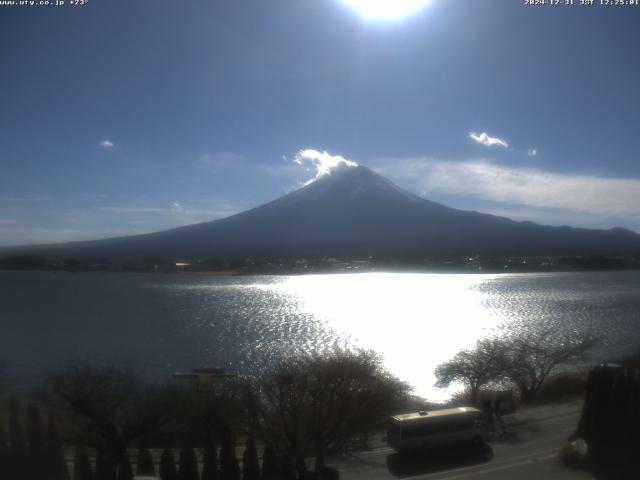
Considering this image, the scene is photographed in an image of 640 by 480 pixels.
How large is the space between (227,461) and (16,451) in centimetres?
131

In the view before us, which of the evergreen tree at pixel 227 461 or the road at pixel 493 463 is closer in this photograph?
the evergreen tree at pixel 227 461

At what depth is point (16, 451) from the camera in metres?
3.67

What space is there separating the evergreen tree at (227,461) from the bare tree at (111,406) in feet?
2.08

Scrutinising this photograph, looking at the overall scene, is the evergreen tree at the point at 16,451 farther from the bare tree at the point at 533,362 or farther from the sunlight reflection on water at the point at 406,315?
the bare tree at the point at 533,362

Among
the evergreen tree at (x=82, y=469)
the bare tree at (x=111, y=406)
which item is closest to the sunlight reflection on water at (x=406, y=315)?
the bare tree at (x=111, y=406)

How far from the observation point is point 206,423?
4.45 m

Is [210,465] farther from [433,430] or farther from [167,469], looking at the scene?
[433,430]

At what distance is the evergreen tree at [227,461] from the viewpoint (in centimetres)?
371

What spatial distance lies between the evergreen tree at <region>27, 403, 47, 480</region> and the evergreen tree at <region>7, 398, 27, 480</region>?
4cm

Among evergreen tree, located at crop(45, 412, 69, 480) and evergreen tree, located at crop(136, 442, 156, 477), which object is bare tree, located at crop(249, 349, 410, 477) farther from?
evergreen tree, located at crop(45, 412, 69, 480)

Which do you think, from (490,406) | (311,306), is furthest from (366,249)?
(490,406)

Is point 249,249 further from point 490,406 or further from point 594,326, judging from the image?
point 490,406

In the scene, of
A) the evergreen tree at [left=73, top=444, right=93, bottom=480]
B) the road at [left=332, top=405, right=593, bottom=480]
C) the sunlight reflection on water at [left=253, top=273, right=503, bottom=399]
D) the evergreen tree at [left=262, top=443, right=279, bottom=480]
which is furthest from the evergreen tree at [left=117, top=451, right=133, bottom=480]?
the sunlight reflection on water at [left=253, top=273, right=503, bottom=399]

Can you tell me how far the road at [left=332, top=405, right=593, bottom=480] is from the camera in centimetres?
394
